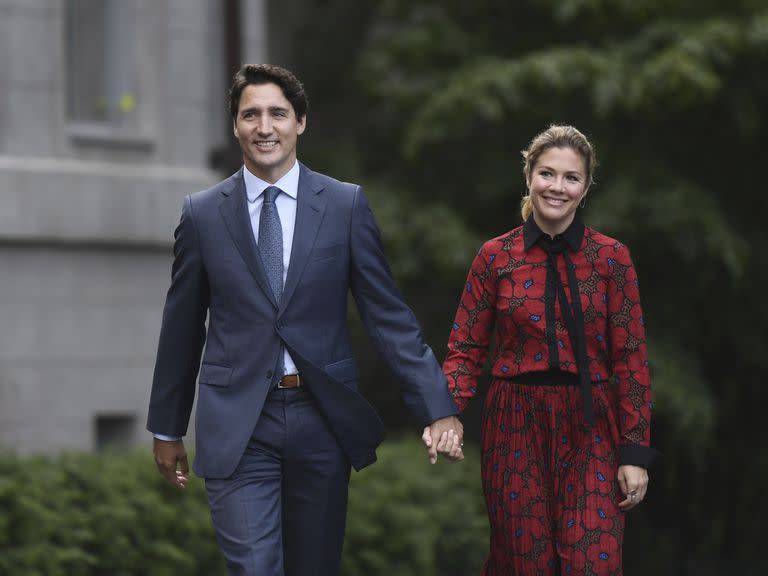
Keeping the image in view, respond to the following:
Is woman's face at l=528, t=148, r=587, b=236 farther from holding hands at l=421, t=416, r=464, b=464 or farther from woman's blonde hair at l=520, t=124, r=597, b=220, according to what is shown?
holding hands at l=421, t=416, r=464, b=464

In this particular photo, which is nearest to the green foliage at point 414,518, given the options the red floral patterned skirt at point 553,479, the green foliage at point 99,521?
Result: the green foliage at point 99,521

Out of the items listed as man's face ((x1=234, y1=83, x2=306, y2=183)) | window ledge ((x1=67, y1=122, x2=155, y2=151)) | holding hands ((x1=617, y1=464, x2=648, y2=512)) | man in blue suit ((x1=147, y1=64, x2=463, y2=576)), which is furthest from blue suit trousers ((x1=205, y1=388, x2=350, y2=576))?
window ledge ((x1=67, y1=122, x2=155, y2=151))

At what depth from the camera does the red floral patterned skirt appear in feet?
19.5

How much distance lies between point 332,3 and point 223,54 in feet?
8.82

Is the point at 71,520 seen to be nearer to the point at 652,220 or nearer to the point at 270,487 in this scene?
the point at 270,487

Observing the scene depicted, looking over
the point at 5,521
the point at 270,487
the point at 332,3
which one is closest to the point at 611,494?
the point at 270,487

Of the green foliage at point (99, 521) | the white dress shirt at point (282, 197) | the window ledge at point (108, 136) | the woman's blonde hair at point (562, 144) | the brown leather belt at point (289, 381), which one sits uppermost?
the woman's blonde hair at point (562, 144)

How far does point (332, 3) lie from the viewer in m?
15.3

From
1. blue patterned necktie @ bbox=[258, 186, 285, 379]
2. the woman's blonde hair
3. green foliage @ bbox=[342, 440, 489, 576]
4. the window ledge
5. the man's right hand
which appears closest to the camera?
blue patterned necktie @ bbox=[258, 186, 285, 379]

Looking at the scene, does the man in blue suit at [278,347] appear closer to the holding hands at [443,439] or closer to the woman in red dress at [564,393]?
the holding hands at [443,439]

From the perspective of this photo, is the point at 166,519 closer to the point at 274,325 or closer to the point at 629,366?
the point at 274,325

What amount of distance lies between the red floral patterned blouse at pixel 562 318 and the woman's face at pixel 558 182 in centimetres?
11

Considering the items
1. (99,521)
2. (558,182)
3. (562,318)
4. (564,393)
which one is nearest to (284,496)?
(564,393)

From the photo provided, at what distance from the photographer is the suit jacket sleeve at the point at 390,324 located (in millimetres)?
5977
